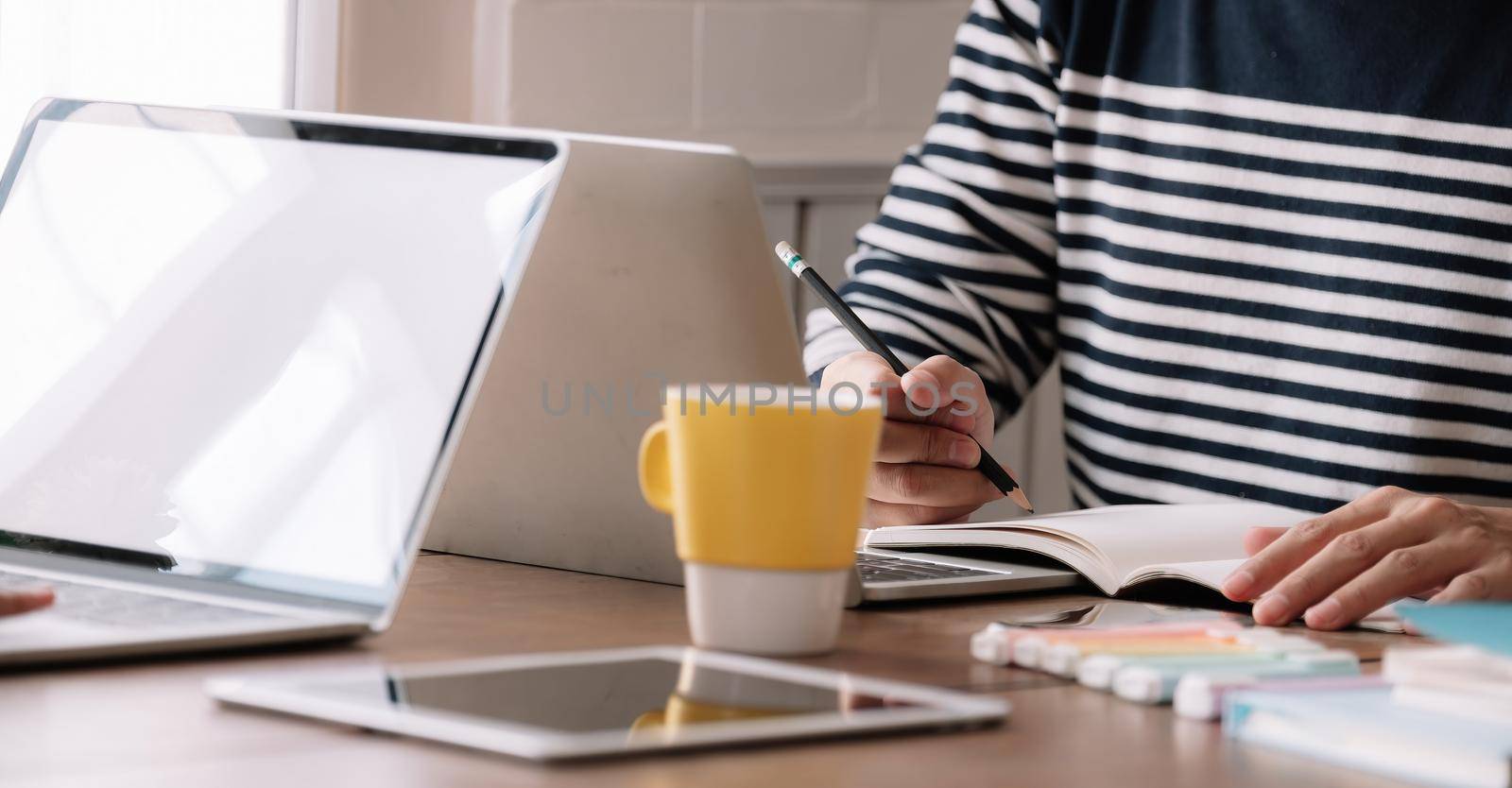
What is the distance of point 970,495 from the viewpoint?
1077mm

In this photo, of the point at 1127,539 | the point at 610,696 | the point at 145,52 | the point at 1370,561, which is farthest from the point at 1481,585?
the point at 145,52

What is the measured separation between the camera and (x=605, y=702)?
1.72ft

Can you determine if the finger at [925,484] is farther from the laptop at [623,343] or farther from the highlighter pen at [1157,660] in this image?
the highlighter pen at [1157,660]

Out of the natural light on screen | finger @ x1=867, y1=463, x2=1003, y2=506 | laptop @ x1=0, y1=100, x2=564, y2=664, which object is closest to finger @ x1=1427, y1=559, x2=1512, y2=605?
finger @ x1=867, y1=463, x2=1003, y2=506

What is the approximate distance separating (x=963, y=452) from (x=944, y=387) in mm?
49

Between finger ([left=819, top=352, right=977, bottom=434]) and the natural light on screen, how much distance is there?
63 cm

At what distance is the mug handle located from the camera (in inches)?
26.0

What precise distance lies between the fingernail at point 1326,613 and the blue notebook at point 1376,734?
214 millimetres

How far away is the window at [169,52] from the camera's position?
1.44 metres

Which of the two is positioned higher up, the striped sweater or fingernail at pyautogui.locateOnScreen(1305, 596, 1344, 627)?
the striped sweater

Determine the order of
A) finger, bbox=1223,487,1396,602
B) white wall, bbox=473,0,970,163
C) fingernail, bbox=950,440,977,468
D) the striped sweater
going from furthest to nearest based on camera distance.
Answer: white wall, bbox=473,0,970,163 → the striped sweater → fingernail, bbox=950,440,977,468 → finger, bbox=1223,487,1396,602

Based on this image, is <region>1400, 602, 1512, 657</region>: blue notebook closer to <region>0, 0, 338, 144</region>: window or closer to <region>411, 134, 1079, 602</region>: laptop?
<region>411, 134, 1079, 602</region>: laptop

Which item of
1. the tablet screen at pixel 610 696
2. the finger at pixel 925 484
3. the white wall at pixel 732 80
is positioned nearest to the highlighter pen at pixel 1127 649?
the tablet screen at pixel 610 696

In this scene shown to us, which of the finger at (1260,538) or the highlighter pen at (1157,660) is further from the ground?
the finger at (1260,538)
